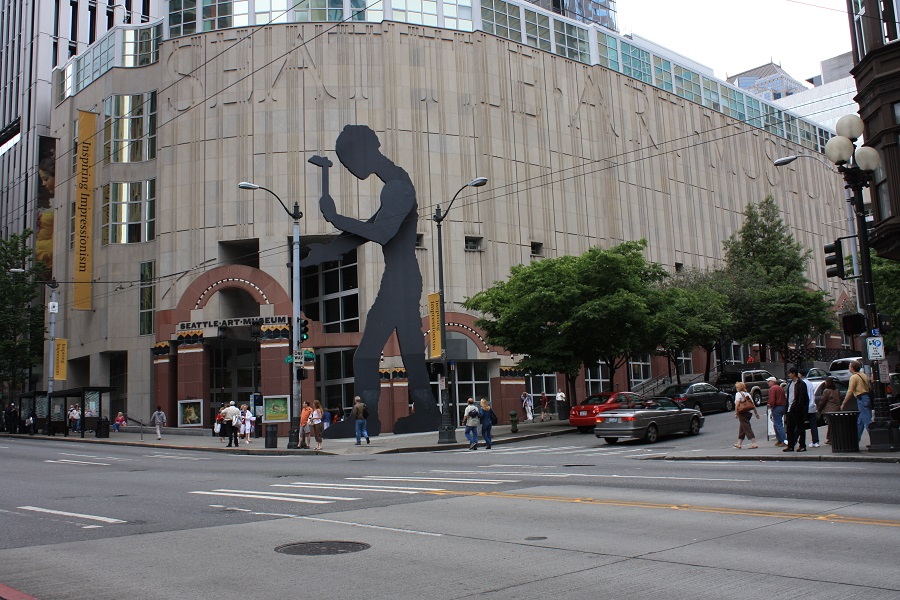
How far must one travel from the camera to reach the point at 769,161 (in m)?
75.6

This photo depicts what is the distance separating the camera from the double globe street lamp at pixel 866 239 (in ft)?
55.8

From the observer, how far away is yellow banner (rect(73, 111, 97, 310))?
52219 mm

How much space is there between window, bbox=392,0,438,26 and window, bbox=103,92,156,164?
17314mm

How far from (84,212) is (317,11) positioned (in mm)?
20665

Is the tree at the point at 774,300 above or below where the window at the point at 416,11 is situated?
below

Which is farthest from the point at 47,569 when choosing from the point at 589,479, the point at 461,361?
the point at 461,361

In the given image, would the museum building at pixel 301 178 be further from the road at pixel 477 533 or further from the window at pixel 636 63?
the road at pixel 477 533

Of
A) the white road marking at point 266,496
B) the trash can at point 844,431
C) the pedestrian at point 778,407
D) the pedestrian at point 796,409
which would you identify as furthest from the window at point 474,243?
the white road marking at point 266,496

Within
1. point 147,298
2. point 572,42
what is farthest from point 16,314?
point 572,42

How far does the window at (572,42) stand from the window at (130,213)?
2966 centimetres

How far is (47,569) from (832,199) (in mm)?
89605

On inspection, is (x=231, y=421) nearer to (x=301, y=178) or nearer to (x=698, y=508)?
(x=301, y=178)

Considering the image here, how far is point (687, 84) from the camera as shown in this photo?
6744 centimetres

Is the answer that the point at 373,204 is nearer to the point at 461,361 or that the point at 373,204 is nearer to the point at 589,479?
the point at 461,361
